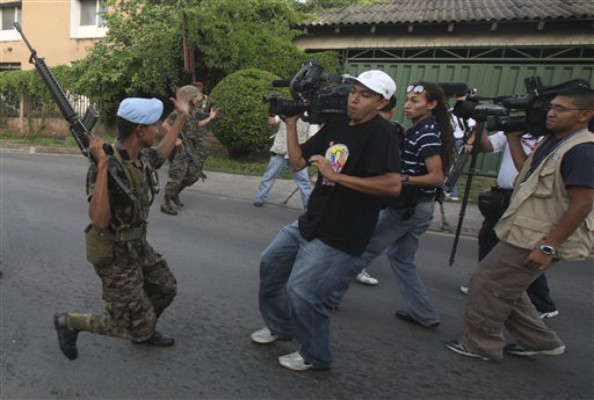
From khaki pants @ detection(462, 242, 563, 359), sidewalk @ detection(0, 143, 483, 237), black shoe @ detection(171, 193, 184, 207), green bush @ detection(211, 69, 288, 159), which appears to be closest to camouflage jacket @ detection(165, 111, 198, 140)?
black shoe @ detection(171, 193, 184, 207)

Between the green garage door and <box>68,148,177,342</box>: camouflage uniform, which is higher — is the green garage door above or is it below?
above

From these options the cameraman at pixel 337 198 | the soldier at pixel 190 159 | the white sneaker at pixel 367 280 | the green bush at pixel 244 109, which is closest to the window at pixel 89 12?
the green bush at pixel 244 109

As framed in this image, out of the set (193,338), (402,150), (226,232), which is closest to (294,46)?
(226,232)

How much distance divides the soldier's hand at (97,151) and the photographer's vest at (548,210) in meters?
2.35

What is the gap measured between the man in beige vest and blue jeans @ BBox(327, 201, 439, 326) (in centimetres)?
48

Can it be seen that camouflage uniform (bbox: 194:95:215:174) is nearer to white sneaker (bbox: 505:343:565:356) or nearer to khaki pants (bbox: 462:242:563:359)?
khaki pants (bbox: 462:242:563:359)

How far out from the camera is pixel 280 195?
316 inches

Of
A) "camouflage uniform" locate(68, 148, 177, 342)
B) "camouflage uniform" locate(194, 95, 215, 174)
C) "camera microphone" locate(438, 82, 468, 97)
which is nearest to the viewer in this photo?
"camouflage uniform" locate(68, 148, 177, 342)

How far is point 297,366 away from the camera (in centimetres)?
281

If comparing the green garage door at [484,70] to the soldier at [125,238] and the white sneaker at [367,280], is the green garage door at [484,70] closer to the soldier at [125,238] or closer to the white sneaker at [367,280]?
the white sneaker at [367,280]

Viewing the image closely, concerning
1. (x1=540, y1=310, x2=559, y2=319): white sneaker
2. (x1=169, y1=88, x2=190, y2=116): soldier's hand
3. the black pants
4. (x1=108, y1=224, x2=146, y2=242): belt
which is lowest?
(x1=540, y1=310, x2=559, y2=319): white sneaker

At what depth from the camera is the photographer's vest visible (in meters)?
2.61

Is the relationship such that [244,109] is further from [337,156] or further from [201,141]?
[337,156]

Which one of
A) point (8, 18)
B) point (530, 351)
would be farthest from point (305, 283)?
point (8, 18)
